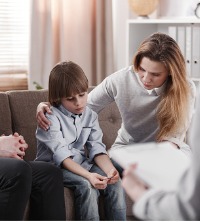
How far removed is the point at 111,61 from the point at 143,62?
1629 millimetres

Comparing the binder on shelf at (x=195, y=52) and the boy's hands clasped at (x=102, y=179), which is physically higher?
the binder on shelf at (x=195, y=52)

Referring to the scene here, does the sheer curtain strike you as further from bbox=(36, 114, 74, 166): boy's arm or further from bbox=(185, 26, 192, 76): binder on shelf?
bbox=(36, 114, 74, 166): boy's arm

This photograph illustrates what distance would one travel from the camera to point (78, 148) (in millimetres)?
2561

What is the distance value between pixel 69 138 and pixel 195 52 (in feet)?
4.40

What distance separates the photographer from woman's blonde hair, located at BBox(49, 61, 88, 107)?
2447 mm

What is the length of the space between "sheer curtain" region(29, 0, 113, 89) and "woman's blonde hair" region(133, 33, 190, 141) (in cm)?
146

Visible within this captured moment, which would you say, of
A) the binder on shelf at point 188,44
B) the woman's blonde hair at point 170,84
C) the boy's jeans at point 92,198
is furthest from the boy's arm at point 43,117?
the binder on shelf at point 188,44

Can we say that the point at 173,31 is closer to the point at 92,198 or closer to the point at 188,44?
the point at 188,44

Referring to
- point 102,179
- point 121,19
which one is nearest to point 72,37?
point 121,19

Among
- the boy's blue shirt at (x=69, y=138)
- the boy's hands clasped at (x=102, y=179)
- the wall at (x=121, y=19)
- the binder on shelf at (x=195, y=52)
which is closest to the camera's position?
the boy's hands clasped at (x=102, y=179)

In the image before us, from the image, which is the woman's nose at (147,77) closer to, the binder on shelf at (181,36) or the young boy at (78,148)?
the young boy at (78,148)

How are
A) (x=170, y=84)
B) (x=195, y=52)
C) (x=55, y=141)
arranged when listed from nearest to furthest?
(x=55, y=141) → (x=170, y=84) → (x=195, y=52)

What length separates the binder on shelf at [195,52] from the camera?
11.6 ft

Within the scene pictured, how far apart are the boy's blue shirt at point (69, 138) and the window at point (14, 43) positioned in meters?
1.35
